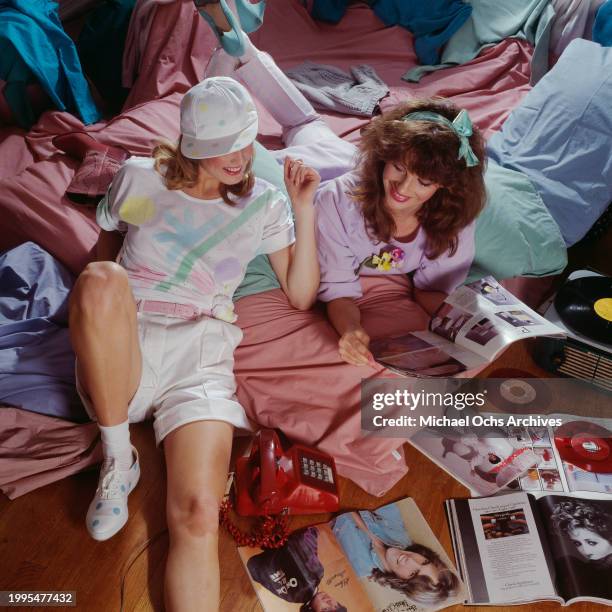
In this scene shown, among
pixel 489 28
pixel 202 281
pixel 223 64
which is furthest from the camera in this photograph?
pixel 489 28

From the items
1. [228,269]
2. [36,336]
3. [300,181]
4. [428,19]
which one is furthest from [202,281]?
[428,19]

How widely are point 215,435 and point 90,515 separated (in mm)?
321

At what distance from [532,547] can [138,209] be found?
1.20 m

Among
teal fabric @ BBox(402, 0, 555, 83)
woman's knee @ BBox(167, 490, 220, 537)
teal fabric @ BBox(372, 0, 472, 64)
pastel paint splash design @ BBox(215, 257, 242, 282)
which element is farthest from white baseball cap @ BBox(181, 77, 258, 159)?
teal fabric @ BBox(372, 0, 472, 64)

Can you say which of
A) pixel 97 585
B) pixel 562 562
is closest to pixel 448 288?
pixel 562 562

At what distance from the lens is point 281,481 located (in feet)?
4.94

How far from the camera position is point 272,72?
6.63 feet

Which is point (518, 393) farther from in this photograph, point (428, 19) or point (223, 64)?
point (428, 19)

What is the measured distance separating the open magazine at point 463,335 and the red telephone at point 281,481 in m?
0.30

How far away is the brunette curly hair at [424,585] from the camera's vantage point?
1.44 meters

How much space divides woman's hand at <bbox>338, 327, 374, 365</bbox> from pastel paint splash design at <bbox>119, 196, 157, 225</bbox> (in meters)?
0.55

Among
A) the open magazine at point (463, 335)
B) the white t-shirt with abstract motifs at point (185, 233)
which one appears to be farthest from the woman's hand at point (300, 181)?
the open magazine at point (463, 335)

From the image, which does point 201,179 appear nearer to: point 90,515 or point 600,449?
point 90,515

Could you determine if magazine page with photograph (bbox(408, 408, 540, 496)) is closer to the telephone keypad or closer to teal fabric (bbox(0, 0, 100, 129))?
the telephone keypad
